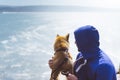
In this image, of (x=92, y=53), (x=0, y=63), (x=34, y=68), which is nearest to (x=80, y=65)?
(x=92, y=53)

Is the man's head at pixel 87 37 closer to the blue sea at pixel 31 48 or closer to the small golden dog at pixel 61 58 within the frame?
the small golden dog at pixel 61 58

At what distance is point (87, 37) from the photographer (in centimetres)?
379

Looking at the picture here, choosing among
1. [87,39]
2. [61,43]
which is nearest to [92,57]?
[87,39]

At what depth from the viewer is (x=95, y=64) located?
3797 mm

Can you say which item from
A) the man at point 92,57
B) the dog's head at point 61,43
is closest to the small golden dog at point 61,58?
the dog's head at point 61,43

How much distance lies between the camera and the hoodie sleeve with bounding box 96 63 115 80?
367 cm

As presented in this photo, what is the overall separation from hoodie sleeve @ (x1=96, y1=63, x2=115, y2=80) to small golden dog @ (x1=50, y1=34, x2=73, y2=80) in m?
2.32

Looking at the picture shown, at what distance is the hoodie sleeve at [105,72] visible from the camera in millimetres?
3674

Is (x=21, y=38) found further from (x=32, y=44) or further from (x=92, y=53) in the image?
(x=92, y=53)

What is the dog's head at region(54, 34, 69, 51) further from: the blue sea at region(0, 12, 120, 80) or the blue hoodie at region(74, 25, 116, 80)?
the blue sea at region(0, 12, 120, 80)

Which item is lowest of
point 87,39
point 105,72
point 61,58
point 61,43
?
point 105,72

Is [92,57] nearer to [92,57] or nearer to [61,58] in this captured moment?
[92,57]

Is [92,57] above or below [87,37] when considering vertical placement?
below

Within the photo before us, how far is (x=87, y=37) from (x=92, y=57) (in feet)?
0.64
